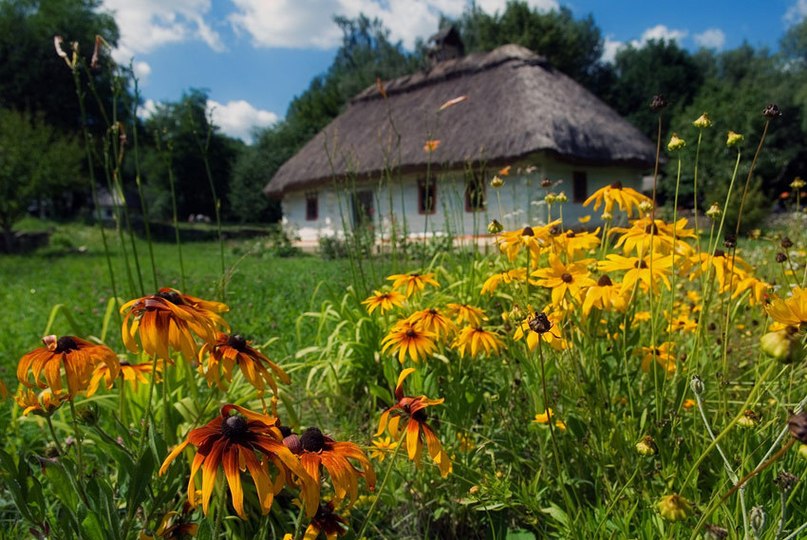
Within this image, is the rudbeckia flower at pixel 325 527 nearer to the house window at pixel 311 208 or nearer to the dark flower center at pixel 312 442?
the dark flower center at pixel 312 442

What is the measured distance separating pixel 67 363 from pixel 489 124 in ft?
32.2

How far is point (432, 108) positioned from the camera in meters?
12.1

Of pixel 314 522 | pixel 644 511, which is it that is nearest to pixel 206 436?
pixel 314 522

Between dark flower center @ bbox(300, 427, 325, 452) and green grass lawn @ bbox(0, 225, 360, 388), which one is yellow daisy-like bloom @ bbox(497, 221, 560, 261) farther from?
green grass lawn @ bbox(0, 225, 360, 388)

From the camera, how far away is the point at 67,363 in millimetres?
765

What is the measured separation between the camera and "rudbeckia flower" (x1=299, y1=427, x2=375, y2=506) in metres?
0.65

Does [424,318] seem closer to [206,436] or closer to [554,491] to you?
[554,491]

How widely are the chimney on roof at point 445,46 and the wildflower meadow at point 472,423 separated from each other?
13764 millimetres

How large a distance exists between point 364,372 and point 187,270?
240 inches

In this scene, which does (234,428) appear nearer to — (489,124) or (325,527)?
(325,527)

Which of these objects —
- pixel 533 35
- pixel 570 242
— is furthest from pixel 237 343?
pixel 533 35

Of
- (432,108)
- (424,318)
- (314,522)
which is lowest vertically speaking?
(314,522)

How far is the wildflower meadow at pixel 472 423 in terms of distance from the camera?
2.27 feet

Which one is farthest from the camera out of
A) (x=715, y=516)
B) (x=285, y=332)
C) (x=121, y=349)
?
(x=285, y=332)
